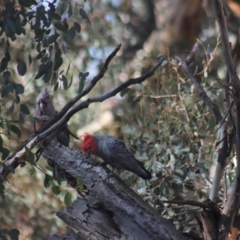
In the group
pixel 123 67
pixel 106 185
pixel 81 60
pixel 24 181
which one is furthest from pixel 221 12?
pixel 123 67

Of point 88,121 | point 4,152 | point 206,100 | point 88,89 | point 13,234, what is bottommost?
point 13,234

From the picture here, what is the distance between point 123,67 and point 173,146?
4152mm

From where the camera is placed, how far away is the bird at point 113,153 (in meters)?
3.57

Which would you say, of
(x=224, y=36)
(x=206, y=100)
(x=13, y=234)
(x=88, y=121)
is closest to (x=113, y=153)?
(x=206, y=100)

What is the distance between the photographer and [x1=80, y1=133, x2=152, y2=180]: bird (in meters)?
3.57

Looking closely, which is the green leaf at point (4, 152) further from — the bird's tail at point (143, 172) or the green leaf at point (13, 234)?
the bird's tail at point (143, 172)

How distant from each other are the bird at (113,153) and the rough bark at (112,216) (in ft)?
1.38

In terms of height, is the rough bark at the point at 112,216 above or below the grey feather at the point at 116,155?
below

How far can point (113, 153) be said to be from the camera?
359 centimetres

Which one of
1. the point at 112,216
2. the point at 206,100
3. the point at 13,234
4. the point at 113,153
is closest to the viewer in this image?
the point at 13,234

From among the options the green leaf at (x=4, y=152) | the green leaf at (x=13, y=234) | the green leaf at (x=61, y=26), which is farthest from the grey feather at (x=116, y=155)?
the green leaf at (x=13, y=234)

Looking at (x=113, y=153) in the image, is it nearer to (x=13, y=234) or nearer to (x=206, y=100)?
(x=206, y=100)

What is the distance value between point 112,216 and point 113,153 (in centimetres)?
58

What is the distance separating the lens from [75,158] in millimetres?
3252
